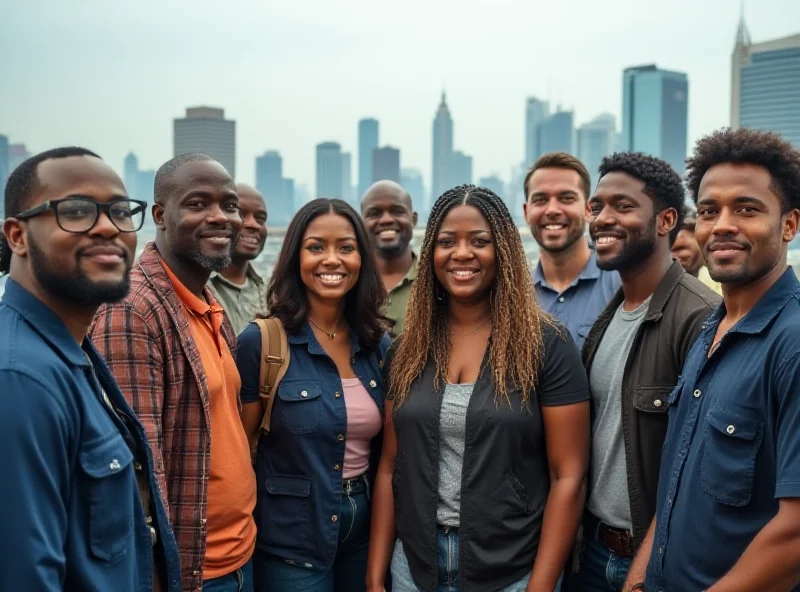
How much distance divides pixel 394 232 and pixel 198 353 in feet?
9.52

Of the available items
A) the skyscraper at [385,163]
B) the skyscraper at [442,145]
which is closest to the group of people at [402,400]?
the skyscraper at [385,163]

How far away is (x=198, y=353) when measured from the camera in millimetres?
2613

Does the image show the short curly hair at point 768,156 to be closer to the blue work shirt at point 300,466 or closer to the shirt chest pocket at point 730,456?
the shirt chest pocket at point 730,456

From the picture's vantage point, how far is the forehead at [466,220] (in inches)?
116

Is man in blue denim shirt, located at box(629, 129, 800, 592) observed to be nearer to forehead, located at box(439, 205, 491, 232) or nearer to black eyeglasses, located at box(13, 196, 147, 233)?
forehead, located at box(439, 205, 491, 232)

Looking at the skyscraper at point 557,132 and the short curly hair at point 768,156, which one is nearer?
the short curly hair at point 768,156

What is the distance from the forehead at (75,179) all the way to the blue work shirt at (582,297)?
8.23 ft

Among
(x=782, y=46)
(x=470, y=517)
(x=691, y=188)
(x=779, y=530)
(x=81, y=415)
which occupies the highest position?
(x=782, y=46)

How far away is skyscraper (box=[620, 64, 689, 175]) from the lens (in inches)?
4619

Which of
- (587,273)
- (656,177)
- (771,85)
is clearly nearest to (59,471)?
(656,177)

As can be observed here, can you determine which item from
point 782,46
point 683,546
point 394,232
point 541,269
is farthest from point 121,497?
point 782,46

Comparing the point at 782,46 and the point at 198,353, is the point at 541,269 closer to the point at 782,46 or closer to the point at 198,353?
the point at 198,353

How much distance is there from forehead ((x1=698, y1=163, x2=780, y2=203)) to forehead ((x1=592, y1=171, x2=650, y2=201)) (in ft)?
2.30

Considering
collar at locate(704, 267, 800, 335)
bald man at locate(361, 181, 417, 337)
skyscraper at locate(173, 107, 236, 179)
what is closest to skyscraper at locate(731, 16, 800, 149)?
skyscraper at locate(173, 107, 236, 179)
